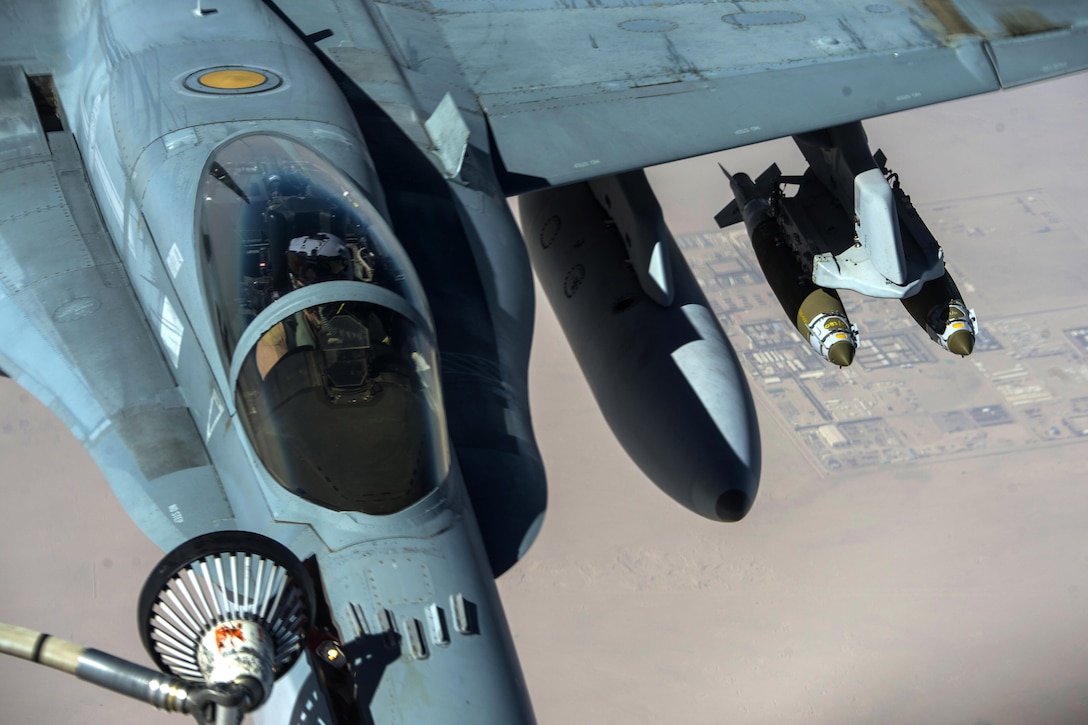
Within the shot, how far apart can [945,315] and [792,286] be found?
1.37 meters

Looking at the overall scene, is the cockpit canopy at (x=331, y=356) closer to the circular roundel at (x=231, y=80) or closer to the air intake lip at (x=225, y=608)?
the air intake lip at (x=225, y=608)

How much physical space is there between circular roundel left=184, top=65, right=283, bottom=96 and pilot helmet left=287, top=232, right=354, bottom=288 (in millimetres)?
2365

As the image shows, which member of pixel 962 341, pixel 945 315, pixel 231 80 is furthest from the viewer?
pixel 945 315

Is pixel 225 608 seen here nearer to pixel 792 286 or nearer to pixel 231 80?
pixel 231 80

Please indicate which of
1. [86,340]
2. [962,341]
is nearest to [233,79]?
[86,340]

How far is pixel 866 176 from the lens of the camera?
356 inches

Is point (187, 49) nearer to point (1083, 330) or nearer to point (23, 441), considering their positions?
point (23, 441)

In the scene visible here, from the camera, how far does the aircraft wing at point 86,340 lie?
17.8 feet

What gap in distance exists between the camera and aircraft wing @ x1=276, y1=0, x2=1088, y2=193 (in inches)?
324

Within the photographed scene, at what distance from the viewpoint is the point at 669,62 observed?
9102 millimetres

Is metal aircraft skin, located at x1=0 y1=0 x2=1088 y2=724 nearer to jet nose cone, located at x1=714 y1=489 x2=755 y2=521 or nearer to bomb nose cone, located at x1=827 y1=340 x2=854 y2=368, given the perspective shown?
jet nose cone, located at x1=714 y1=489 x2=755 y2=521

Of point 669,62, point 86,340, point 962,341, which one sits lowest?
point 962,341

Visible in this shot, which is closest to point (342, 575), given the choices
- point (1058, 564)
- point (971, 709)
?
point (971, 709)

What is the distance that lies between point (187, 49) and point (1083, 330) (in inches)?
783
